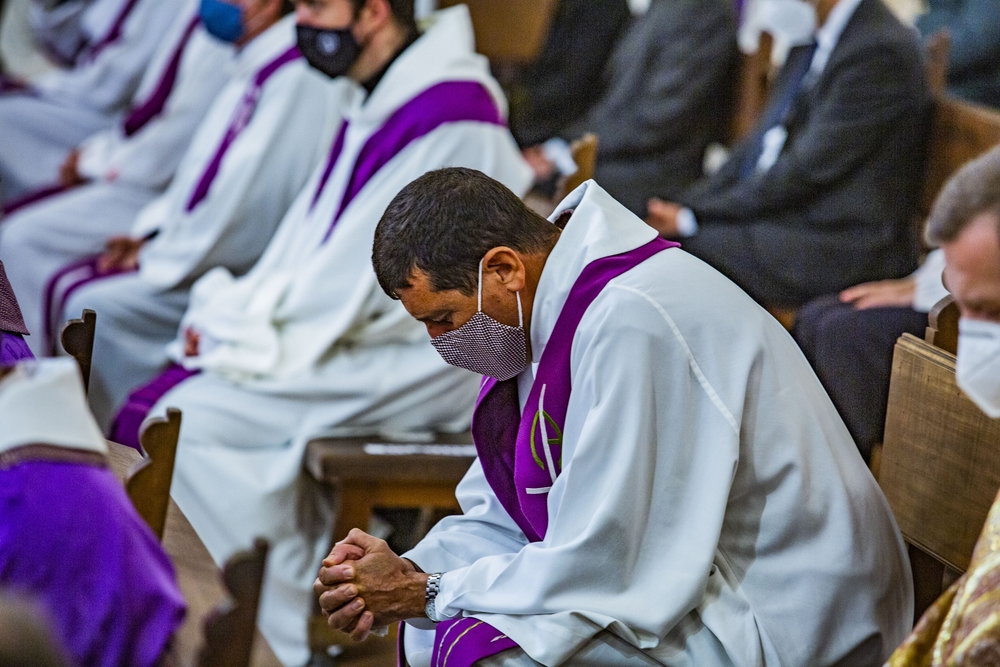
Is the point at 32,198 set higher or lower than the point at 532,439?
lower

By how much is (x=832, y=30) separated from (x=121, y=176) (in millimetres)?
2802

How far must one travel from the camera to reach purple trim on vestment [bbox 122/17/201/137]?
5238mm

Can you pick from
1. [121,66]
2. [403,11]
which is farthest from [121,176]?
[403,11]

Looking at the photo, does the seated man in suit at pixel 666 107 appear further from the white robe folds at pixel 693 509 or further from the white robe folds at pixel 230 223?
the white robe folds at pixel 693 509

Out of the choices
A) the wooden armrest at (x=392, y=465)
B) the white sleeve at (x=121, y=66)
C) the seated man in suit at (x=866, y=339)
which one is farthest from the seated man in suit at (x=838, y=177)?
the white sleeve at (x=121, y=66)

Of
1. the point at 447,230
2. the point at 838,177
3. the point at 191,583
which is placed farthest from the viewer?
the point at 838,177

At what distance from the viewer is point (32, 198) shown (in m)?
5.21

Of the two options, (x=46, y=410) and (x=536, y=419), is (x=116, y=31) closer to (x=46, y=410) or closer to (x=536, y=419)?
(x=536, y=419)

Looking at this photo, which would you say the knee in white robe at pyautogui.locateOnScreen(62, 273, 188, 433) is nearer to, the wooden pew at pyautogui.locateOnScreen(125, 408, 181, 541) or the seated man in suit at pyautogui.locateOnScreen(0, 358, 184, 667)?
the wooden pew at pyautogui.locateOnScreen(125, 408, 181, 541)

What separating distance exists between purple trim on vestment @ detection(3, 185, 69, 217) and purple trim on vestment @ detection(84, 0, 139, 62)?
3.81 ft

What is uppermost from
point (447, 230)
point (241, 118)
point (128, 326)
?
point (447, 230)

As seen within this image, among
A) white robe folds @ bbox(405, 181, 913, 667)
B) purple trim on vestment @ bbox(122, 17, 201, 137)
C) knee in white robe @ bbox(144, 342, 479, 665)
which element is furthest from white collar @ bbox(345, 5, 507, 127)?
purple trim on vestment @ bbox(122, 17, 201, 137)

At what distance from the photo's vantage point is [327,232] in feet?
11.8

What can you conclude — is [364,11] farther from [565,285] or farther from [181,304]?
[565,285]
